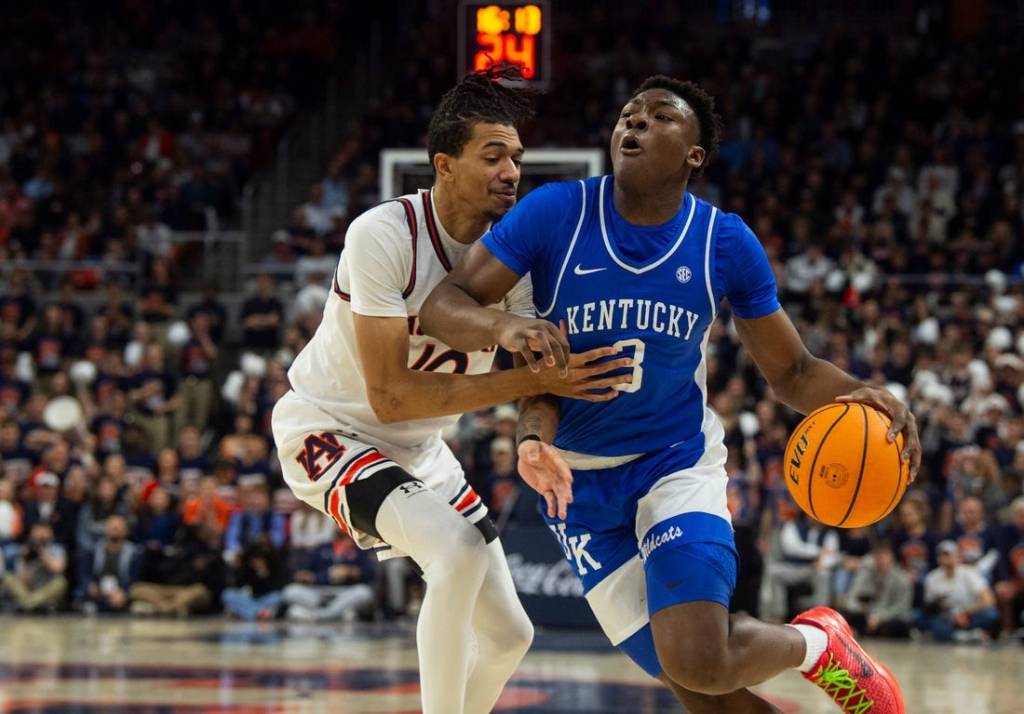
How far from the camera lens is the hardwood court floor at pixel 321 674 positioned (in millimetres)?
8422

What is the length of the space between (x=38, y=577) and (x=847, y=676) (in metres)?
11.1

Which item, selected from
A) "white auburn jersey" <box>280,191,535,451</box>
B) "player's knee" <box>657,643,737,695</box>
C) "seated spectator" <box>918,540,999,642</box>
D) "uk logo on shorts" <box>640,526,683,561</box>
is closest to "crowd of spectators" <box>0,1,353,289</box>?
"seated spectator" <box>918,540,999,642</box>

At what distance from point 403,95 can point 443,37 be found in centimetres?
159

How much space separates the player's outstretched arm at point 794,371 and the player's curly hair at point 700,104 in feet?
1.97

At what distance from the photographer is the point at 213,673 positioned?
9.90 metres

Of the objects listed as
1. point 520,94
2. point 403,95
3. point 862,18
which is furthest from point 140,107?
point 520,94

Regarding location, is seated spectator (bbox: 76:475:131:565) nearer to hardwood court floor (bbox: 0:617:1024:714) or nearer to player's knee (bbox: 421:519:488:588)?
hardwood court floor (bbox: 0:617:1024:714)

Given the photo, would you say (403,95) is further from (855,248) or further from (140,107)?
(855,248)

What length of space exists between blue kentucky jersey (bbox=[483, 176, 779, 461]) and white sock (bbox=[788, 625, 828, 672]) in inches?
29.7

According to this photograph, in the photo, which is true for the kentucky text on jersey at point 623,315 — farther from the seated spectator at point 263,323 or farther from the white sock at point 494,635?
the seated spectator at point 263,323

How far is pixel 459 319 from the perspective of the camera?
491 cm

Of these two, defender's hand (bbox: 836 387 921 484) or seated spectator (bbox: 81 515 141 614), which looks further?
seated spectator (bbox: 81 515 141 614)

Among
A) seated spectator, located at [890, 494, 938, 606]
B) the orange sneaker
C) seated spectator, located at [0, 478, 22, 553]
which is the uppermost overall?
the orange sneaker

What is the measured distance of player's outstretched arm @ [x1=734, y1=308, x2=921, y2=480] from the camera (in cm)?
530
